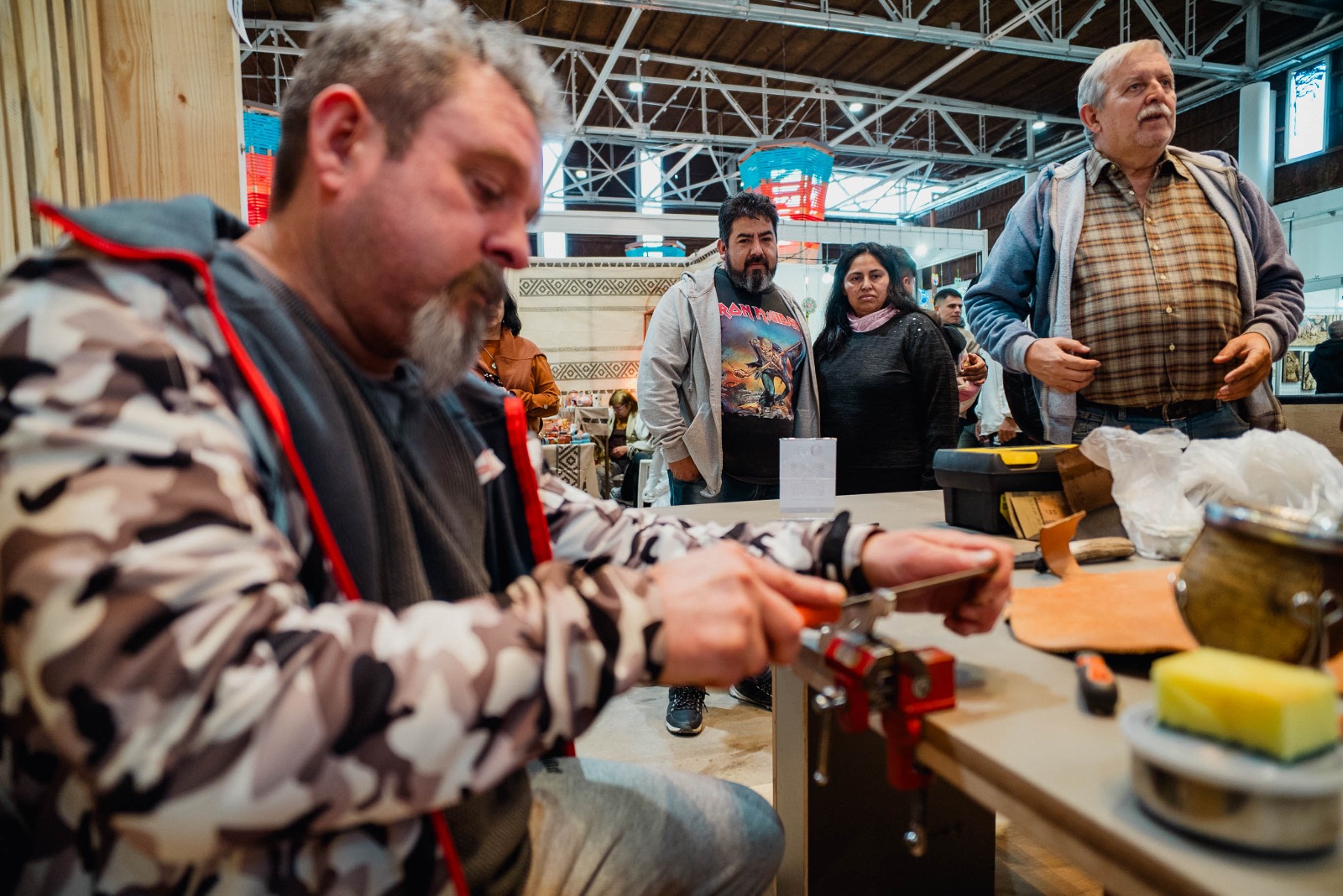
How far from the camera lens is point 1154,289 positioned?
1.96 m

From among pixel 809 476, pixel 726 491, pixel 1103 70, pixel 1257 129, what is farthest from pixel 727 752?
pixel 1257 129

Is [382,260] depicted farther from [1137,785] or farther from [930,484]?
[930,484]

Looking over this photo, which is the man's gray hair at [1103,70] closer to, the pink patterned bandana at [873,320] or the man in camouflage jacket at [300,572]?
the pink patterned bandana at [873,320]

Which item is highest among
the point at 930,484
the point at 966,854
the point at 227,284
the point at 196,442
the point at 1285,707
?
the point at 227,284

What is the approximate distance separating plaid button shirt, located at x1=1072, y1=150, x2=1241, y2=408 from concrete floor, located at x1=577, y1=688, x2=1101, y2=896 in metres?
1.13

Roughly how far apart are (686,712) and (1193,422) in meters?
1.75

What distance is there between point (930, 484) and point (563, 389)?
6.22m

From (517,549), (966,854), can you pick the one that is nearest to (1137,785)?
(517,549)

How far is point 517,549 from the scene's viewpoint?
Answer: 1070mm

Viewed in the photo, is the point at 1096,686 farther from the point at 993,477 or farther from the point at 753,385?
the point at 753,385

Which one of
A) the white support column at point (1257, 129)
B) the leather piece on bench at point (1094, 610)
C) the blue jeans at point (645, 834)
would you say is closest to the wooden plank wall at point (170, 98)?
the blue jeans at point (645, 834)

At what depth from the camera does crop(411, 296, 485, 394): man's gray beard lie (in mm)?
843

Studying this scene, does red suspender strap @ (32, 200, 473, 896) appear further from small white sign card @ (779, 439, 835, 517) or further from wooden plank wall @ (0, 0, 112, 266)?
small white sign card @ (779, 439, 835, 517)

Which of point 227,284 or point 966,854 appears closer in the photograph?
point 227,284
